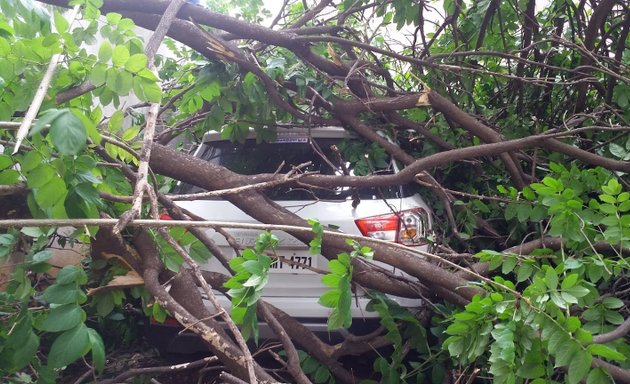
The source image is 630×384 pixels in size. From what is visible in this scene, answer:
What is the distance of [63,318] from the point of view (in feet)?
7.16

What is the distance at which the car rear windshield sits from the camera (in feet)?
12.4

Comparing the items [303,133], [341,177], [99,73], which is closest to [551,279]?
[341,177]

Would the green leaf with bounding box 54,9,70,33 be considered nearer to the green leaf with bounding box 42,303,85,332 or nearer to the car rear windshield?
the green leaf with bounding box 42,303,85,332

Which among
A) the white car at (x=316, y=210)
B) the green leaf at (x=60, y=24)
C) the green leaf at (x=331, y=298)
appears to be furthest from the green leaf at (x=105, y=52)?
the white car at (x=316, y=210)

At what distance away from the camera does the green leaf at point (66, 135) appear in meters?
1.66

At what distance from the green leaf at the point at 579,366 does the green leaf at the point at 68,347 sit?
1625mm

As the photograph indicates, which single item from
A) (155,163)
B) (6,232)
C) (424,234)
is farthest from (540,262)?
(6,232)

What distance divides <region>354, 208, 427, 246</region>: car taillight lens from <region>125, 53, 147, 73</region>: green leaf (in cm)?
172

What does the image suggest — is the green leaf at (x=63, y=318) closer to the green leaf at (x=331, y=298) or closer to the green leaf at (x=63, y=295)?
the green leaf at (x=63, y=295)

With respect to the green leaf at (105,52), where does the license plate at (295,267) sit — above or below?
below

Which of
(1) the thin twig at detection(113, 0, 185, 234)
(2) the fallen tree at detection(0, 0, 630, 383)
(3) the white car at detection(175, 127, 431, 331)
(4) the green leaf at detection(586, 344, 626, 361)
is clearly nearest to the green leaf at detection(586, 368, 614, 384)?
(2) the fallen tree at detection(0, 0, 630, 383)

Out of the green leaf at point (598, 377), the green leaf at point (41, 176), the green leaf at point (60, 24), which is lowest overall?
the green leaf at point (598, 377)

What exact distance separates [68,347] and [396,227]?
1993mm

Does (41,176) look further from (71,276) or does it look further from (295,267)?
(295,267)
